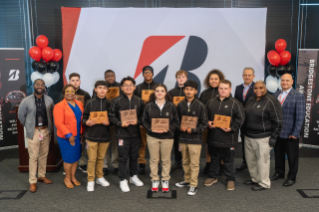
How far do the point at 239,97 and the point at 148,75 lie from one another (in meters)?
1.45

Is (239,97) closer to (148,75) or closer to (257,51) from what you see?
(148,75)

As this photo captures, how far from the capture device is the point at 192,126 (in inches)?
123

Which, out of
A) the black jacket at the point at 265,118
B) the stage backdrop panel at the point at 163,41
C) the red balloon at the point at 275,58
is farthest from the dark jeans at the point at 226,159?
the red balloon at the point at 275,58

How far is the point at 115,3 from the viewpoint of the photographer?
17.1ft

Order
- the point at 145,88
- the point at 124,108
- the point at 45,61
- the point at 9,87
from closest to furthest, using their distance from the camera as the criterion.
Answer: the point at 124,108 → the point at 145,88 → the point at 45,61 → the point at 9,87

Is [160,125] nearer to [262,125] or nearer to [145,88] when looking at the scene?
[145,88]

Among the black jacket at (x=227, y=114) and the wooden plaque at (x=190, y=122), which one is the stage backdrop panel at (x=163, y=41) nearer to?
the black jacket at (x=227, y=114)

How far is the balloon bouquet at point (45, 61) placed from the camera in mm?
4738

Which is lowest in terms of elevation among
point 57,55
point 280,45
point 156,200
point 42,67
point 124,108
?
point 156,200

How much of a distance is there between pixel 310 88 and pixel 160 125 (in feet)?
11.6

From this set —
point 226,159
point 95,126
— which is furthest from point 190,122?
point 95,126

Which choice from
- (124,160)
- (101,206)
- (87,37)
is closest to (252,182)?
(124,160)

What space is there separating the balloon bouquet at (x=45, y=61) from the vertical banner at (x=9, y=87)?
531mm

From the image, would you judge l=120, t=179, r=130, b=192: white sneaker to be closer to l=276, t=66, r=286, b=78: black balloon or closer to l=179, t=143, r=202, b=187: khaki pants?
l=179, t=143, r=202, b=187: khaki pants
